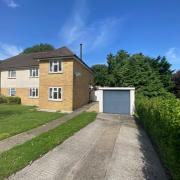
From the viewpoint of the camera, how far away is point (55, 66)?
18906 millimetres

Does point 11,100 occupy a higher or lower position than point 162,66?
lower

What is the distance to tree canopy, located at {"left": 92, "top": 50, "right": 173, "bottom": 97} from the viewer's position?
26219mm

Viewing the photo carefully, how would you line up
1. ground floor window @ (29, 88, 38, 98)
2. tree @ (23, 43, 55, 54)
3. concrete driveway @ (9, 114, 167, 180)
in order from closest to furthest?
concrete driveway @ (9, 114, 167, 180)
ground floor window @ (29, 88, 38, 98)
tree @ (23, 43, 55, 54)

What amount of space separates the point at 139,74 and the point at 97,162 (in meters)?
22.6

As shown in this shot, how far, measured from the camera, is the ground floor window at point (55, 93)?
18828mm

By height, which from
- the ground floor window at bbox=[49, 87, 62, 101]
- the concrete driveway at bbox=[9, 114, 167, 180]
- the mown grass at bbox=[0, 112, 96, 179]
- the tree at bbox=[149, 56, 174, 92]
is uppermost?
the tree at bbox=[149, 56, 174, 92]

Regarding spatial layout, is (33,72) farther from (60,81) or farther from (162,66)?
(162,66)

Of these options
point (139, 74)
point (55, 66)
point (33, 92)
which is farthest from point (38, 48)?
point (55, 66)

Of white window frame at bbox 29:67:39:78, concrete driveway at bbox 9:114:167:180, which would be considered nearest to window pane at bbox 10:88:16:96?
white window frame at bbox 29:67:39:78

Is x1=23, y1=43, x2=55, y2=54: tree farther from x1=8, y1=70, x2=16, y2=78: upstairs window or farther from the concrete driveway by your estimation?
the concrete driveway

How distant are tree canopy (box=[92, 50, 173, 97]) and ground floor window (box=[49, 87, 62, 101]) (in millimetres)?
12220

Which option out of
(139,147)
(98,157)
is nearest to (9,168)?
(98,157)

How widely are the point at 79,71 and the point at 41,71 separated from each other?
440 cm

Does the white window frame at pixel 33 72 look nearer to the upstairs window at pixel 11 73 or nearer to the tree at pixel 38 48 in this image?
the upstairs window at pixel 11 73
